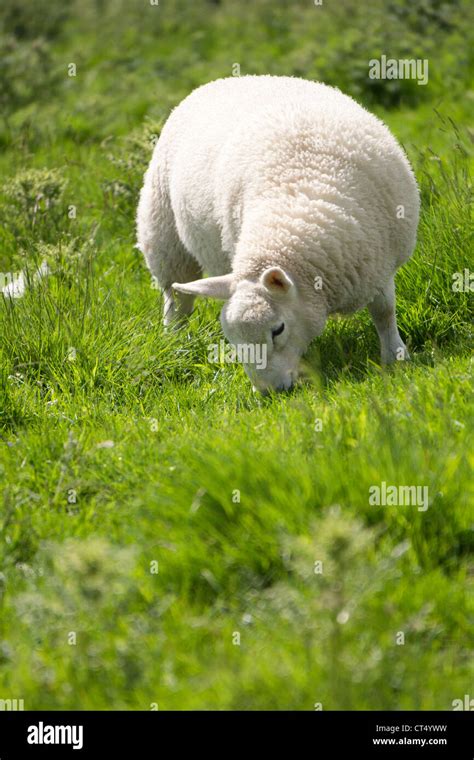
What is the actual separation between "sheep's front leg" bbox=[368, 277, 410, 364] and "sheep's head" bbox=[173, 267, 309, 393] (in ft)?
2.02

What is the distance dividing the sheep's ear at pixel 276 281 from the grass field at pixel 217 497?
1.54 ft

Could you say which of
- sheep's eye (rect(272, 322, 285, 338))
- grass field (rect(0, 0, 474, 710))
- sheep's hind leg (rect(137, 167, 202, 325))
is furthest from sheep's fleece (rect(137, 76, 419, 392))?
sheep's hind leg (rect(137, 167, 202, 325))

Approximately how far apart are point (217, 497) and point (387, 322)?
211 centimetres

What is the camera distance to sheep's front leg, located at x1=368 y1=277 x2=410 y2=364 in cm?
522

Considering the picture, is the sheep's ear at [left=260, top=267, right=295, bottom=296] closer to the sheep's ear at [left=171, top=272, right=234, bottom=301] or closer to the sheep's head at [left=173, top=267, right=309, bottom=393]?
the sheep's head at [left=173, top=267, right=309, bottom=393]

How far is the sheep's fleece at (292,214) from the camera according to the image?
4734 mm

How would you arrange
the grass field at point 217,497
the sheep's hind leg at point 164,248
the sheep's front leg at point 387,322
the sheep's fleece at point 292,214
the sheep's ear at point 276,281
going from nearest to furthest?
the grass field at point 217,497, the sheep's ear at point 276,281, the sheep's fleece at point 292,214, the sheep's front leg at point 387,322, the sheep's hind leg at point 164,248

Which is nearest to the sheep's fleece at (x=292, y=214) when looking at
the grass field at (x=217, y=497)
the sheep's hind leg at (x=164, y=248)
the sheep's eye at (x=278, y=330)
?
the sheep's eye at (x=278, y=330)

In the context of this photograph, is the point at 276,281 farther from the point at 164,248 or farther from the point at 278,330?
the point at 164,248

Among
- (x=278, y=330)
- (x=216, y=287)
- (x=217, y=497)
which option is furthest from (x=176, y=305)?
(x=217, y=497)

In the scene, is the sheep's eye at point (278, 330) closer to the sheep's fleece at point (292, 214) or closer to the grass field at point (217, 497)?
the sheep's fleece at point (292, 214)

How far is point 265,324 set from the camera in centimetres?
462

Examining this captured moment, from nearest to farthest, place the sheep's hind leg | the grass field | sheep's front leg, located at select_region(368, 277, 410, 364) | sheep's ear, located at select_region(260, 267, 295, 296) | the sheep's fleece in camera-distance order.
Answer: the grass field < sheep's ear, located at select_region(260, 267, 295, 296) < the sheep's fleece < sheep's front leg, located at select_region(368, 277, 410, 364) < the sheep's hind leg
